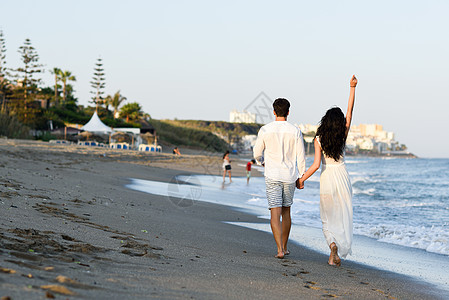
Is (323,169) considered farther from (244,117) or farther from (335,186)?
(244,117)

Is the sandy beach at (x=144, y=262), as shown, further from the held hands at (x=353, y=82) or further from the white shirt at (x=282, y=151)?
the held hands at (x=353, y=82)

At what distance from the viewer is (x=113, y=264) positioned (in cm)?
358

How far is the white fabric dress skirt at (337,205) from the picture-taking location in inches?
205

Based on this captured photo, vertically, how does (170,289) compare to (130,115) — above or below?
below

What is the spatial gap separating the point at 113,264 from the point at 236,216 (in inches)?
242

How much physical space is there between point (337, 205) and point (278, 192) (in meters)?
0.63

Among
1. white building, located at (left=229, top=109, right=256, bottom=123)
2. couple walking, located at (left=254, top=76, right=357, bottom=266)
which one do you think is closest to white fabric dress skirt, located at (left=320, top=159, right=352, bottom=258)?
couple walking, located at (left=254, top=76, right=357, bottom=266)

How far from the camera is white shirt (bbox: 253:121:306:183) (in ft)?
17.5

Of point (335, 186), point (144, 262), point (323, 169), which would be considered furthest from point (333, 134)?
point (144, 262)

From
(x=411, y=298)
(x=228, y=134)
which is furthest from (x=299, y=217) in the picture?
(x=228, y=134)

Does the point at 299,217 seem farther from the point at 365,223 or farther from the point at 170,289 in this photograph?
the point at 170,289

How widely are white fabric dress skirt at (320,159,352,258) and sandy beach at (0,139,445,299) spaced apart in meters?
0.32

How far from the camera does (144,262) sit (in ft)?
12.6

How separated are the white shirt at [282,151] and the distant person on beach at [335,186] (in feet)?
0.54
